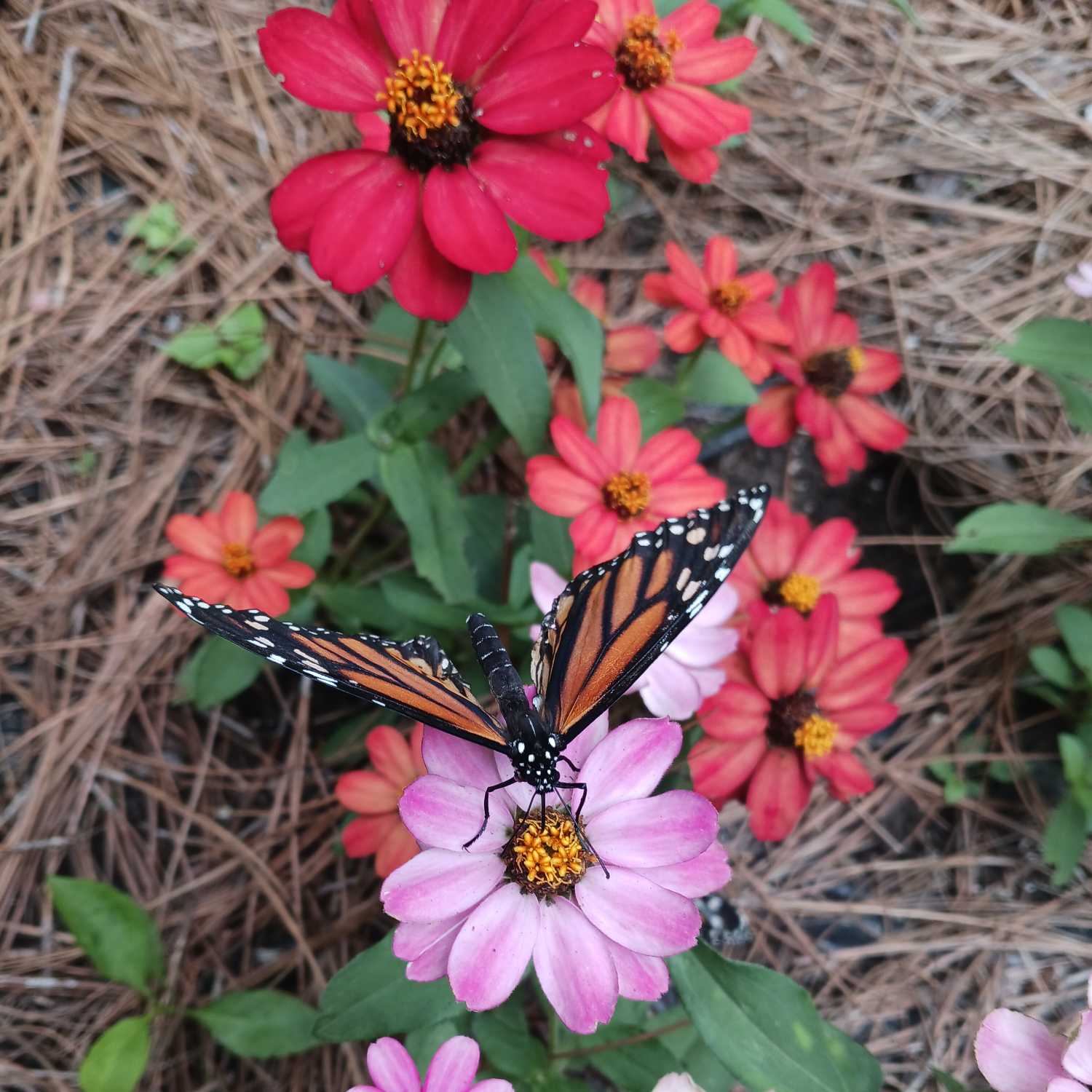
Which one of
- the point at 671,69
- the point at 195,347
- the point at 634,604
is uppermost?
the point at 671,69

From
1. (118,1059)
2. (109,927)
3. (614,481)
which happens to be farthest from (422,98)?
(118,1059)

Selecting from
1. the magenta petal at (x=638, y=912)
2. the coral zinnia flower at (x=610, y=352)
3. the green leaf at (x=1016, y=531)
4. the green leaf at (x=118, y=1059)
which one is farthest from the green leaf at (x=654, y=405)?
the green leaf at (x=118, y=1059)

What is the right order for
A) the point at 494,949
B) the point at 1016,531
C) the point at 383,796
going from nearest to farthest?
1. the point at 494,949
2. the point at 383,796
3. the point at 1016,531

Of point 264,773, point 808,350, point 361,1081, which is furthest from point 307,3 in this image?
point 361,1081

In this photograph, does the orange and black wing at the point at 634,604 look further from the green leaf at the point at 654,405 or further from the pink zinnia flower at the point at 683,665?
the green leaf at the point at 654,405

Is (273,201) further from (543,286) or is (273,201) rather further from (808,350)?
(808,350)

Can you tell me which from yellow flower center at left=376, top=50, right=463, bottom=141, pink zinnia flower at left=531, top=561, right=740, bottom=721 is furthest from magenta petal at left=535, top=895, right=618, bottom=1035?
yellow flower center at left=376, top=50, right=463, bottom=141

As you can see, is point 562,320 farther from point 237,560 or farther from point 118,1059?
point 118,1059

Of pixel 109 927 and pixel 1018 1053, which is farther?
pixel 109 927
